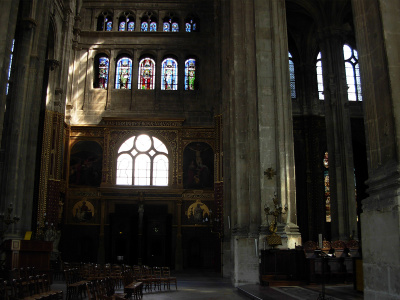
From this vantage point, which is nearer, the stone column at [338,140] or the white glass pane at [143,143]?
the stone column at [338,140]

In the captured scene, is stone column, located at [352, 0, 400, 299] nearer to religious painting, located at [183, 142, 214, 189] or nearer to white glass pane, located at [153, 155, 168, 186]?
religious painting, located at [183, 142, 214, 189]

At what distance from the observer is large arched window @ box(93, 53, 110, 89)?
3144 centimetres

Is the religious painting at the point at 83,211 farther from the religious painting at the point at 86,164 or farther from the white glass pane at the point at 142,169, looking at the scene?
the white glass pane at the point at 142,169

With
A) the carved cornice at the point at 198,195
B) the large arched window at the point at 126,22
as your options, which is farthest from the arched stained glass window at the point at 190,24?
the carved cornice at the point at 198,195

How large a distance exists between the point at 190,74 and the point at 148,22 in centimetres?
511

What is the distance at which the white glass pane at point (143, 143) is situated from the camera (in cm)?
2992

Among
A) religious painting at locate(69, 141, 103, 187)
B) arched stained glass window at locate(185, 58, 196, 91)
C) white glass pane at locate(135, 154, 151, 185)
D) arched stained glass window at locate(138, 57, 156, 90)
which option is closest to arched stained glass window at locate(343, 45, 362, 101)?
Answer: arched stained glass window at locate(185, 58, 196, 91)

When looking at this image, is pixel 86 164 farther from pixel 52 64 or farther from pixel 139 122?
pixel 52 64

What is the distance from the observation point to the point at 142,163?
2978 centimetres

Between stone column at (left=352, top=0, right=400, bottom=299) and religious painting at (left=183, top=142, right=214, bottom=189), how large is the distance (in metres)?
22.9

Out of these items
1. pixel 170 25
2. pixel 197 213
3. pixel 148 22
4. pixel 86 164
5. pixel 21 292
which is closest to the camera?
pixel 21 292

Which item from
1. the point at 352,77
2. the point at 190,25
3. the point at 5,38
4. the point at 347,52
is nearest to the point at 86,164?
the point at 190,25

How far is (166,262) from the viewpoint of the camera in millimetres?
27812

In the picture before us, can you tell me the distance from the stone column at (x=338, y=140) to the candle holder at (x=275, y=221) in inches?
333
